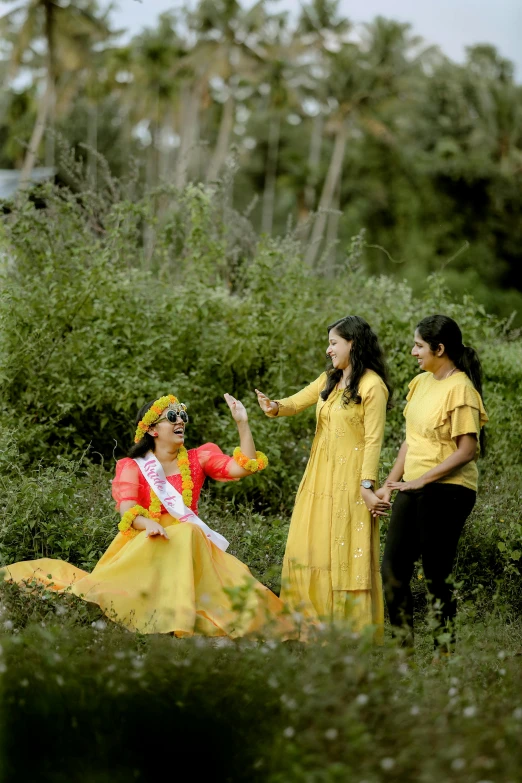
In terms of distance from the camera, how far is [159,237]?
9.03 metres

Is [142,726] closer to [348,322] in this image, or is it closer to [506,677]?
[506,677]

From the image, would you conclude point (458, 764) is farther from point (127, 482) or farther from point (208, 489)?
point (208, 489)

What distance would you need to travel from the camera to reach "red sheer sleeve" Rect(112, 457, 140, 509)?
5.32 m

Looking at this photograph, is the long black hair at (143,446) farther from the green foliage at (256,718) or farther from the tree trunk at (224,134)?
the tree trunk at (224,134)

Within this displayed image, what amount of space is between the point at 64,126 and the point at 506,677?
40.9 metres

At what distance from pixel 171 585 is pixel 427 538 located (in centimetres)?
127

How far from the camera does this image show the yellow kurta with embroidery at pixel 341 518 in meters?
5.30

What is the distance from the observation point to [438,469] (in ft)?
16.2

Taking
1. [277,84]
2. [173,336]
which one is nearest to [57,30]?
[277,84]

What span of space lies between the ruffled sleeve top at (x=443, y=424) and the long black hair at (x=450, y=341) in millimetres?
71

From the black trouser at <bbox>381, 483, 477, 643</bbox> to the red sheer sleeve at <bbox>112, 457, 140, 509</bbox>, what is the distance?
1.33m

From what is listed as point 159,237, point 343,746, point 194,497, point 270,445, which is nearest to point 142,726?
point 343,746

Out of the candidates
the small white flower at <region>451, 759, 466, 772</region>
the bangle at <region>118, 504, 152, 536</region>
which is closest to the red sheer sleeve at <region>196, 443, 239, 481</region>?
the bangle at <region>118, 504, 152, 536</region>

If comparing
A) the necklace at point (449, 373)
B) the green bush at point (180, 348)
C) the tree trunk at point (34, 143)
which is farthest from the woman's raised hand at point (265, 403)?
the tree trunk at point (34, 143)
